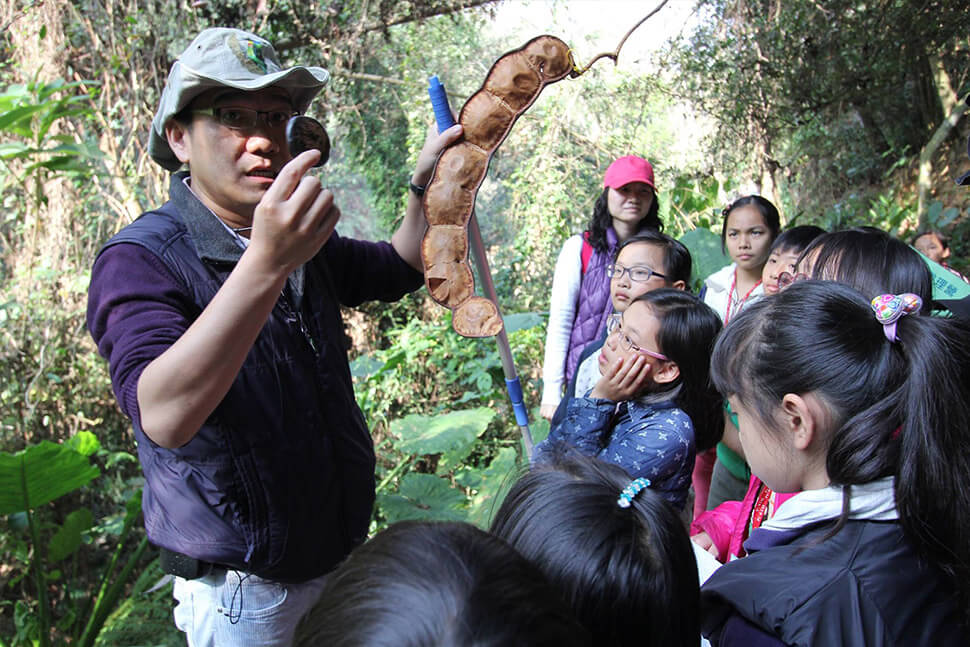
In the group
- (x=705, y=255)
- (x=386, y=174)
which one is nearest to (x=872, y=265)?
(x=705, y=255)

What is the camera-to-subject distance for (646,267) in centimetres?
226

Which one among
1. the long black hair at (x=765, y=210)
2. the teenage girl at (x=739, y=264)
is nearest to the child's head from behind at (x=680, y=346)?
the teenage girl at (x=739, y=264)

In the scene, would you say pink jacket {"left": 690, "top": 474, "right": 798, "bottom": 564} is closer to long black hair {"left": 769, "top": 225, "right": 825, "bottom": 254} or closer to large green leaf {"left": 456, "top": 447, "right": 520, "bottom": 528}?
Answer: long black hair {"left": 769, "top": 225, "right": 825, "bottom": 254}

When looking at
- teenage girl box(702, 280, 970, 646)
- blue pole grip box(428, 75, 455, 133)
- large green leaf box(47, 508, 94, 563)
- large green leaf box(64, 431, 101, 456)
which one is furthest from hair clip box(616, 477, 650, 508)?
large green leaf box(64, 431, 101, 456)

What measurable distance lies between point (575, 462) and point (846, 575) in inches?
16.5

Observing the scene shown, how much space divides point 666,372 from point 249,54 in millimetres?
1221

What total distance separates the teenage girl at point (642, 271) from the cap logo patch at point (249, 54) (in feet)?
4.31

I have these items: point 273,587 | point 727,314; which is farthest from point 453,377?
point 273,587

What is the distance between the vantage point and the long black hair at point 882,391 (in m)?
0.98

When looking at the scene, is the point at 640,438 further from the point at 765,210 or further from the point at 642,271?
the point at 765,210

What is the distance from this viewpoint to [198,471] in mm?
1241

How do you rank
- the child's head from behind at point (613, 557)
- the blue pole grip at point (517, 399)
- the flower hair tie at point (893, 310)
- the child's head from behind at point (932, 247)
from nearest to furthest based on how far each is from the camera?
the child's head from behind at point (613, 557)
the flower hair tie at point (893, 310)
the blue pole grip at point (517, 399)
the child's head from behind at point (932, 247)

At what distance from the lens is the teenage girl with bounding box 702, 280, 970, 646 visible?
37.9 inches

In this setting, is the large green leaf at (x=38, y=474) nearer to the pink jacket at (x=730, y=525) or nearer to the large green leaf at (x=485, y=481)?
the large green leaf at (x=485, y=481)
